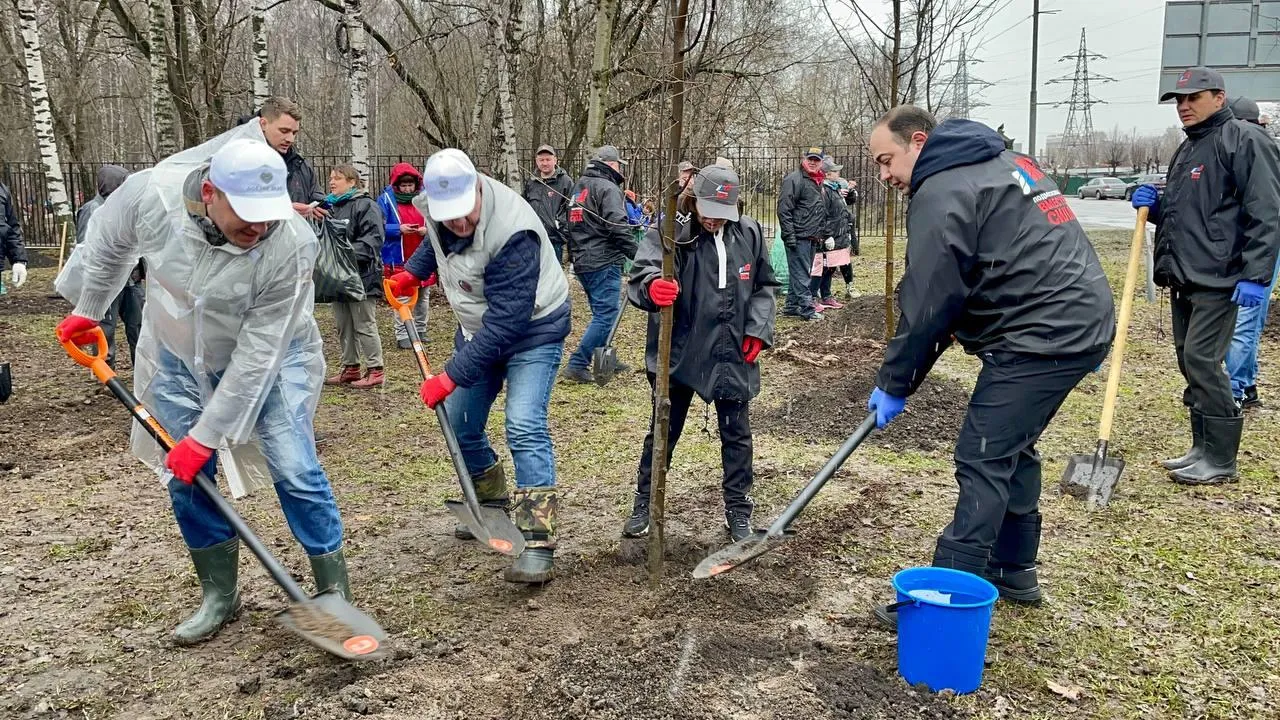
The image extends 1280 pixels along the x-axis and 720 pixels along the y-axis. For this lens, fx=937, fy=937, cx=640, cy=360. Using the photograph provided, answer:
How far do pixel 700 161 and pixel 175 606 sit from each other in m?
13.0

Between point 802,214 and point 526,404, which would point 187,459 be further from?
point 802,214

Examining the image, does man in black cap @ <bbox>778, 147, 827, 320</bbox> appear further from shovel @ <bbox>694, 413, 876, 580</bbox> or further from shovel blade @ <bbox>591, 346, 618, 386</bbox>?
shovel @ <bbox>694, 413, 876, 580</bbox>

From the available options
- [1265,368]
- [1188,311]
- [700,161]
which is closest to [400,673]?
[1188,311]

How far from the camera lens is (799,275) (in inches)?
427

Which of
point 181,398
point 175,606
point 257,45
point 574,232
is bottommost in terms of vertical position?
point 175,606

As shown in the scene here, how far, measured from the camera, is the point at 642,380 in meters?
7.94

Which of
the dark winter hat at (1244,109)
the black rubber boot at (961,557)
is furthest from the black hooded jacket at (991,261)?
the dark winter hat at (1244,109)

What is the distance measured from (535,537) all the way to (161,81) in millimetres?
11853

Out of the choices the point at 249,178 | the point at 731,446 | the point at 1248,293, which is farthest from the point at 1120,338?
the point at 249,178

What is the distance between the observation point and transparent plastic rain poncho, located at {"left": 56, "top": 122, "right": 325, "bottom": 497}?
3047 millimetres

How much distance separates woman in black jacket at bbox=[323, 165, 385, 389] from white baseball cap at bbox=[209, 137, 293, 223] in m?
4.64

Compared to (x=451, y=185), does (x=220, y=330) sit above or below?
below

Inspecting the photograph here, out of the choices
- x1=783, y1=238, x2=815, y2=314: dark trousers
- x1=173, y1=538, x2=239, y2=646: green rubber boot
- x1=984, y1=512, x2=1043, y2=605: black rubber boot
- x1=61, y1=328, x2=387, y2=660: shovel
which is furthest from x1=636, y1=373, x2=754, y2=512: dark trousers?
x1=783, y1=238, x2=815, y2=314: dark trousers

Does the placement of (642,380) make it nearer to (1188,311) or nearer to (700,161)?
(1188,311)
